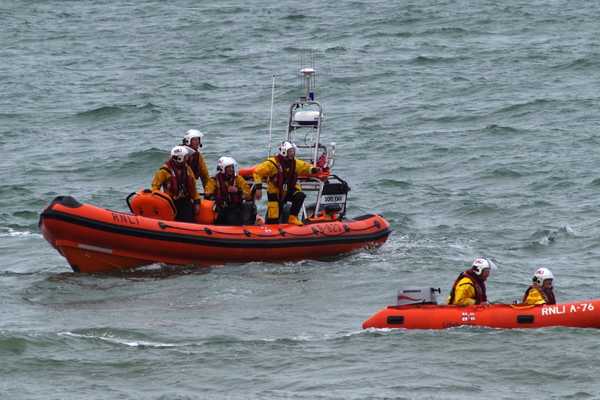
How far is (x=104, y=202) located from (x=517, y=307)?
8.29m

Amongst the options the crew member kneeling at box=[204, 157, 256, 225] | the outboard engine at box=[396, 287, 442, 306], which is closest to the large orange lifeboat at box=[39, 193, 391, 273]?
the crew member kneeling at box=[204, 157, 256, 225]

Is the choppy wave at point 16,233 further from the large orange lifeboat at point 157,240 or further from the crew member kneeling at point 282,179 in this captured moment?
the crew member kneeling at point 282,179

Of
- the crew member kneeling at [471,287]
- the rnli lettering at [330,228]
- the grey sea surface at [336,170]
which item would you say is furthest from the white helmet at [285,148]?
the crew member kneeling at [471,287]

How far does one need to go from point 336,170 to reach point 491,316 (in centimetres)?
904

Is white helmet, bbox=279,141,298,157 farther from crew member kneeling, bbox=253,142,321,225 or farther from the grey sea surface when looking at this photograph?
the grey sea surface

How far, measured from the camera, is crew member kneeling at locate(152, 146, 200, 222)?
1463 cm

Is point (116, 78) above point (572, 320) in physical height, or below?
above

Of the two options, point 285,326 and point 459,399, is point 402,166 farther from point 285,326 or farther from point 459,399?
point 459,399

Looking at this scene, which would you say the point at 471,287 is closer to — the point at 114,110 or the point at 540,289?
the point at 540,289

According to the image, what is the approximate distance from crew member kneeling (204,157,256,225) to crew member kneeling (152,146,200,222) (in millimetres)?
263

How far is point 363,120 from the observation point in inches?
967

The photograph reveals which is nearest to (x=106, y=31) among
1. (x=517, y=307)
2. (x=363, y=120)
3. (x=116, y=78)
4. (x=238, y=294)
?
(x=116, y=78)

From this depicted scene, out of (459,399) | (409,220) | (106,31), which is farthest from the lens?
(106,31)

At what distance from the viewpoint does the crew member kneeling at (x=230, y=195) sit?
49.0ft
